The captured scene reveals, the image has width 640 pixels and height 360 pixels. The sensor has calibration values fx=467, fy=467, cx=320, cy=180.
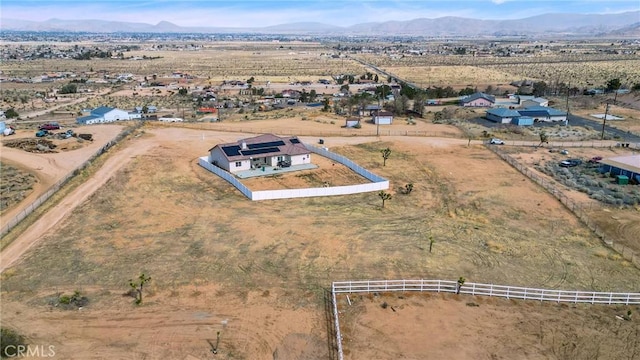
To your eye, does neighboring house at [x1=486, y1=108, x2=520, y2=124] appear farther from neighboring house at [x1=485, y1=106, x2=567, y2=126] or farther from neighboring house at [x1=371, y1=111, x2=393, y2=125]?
neighboring house at [x1=371, y1=111, x2=393, y2=125]

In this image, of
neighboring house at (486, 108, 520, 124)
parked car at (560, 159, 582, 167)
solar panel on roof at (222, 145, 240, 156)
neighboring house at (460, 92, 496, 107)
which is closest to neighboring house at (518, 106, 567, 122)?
neighboring house at (486, 108, 520, 124)

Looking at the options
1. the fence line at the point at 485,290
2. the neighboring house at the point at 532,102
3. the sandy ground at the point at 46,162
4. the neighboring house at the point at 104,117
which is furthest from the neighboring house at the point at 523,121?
the neighboring house at the point at 104,117

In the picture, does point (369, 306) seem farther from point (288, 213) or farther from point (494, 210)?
point (494, 210)

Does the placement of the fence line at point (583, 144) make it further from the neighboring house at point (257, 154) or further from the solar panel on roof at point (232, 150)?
the solar panel on roof at point (232, 150)

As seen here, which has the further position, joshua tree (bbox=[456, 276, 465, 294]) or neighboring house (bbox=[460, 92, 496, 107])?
neighboring house (bbox=[460, 92, 496, 107])

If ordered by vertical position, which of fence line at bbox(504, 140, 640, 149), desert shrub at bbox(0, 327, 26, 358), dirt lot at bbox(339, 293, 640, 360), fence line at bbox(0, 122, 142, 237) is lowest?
dirt lot at bbox(339, 293, 640, 360)

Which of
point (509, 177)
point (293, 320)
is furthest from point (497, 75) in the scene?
point (293, 320)

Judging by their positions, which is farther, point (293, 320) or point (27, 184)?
point (27, 184)
